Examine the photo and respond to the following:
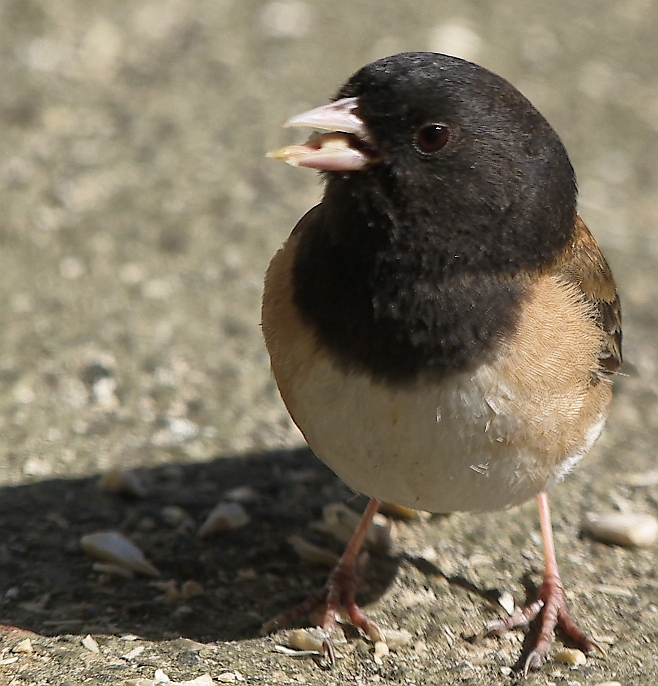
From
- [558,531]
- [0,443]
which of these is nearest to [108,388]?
[0,443]

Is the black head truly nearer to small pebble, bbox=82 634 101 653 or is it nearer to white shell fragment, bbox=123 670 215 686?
white shell fragment, bbox=123 670 215 686

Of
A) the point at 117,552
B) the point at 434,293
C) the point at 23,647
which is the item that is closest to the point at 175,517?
the point at 117,552

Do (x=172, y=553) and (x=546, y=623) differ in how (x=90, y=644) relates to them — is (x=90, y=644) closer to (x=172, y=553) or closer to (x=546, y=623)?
(x=172, y=553)

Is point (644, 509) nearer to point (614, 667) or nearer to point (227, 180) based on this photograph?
point (614, 667)

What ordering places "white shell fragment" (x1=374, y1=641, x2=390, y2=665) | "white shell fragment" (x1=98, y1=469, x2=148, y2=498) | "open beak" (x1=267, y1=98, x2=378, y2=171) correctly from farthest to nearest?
"white shell fragment" (x1=98, y1=469, x2=148, y2=498), "white shell fragment" (x1=374, y1=641, x2=390, y2=665), "open beak" (x1=267, y1=98, x2=378, y2=171)

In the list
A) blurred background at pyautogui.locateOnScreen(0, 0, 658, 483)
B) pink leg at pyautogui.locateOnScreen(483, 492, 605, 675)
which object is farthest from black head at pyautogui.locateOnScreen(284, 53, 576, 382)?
blurred background at pyautogui.locateOnScreen(0, 0, 658, 483)

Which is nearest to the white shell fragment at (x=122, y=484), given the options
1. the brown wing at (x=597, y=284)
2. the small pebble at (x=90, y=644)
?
the small pebble at (x=90, y=644)
